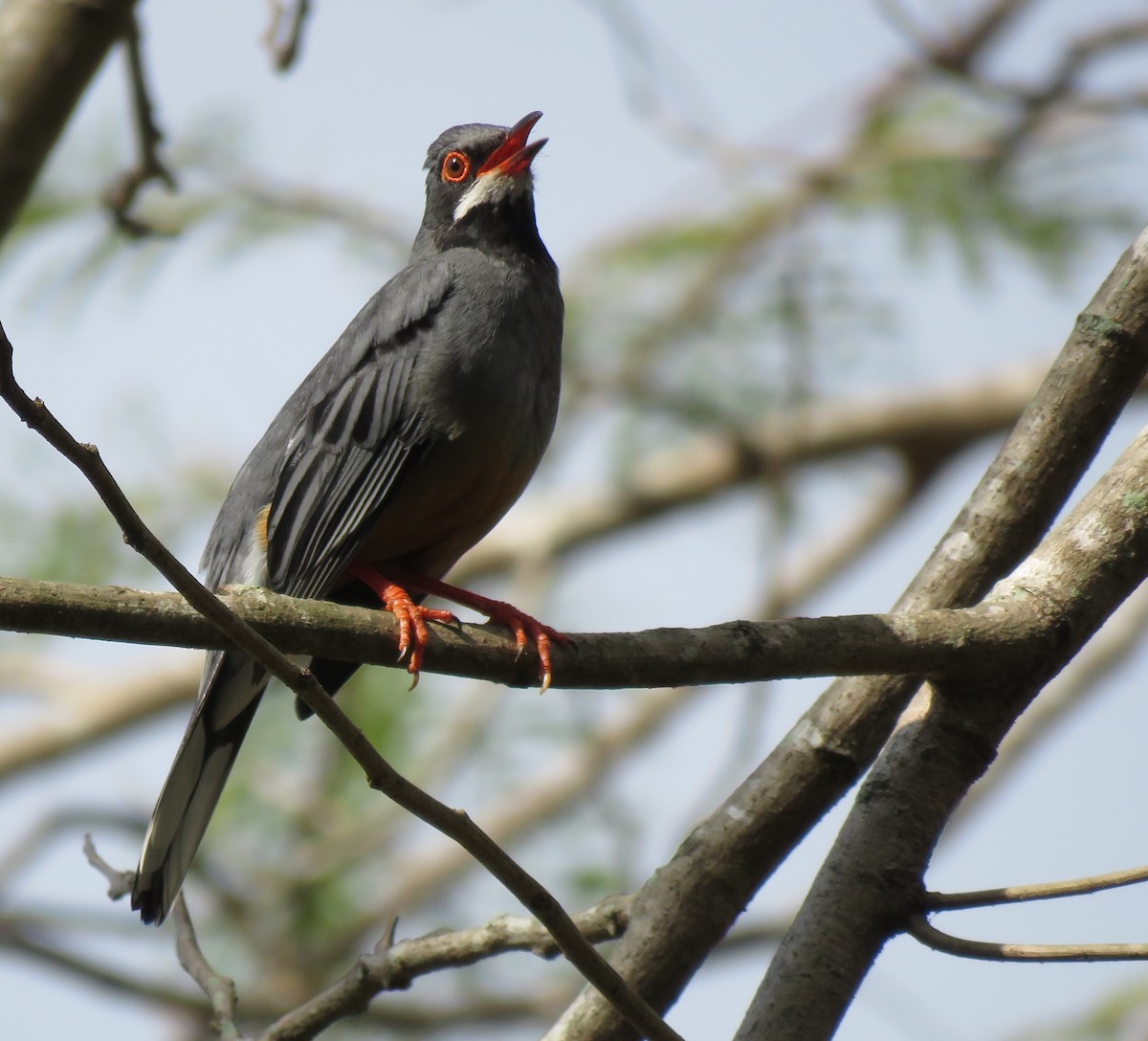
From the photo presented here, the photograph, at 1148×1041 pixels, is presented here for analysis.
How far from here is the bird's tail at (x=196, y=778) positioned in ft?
14.8

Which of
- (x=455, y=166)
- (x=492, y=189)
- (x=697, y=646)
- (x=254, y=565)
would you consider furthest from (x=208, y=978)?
(x=455, y=166)

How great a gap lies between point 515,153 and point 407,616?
3.05m

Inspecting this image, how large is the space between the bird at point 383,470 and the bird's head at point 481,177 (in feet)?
1.05

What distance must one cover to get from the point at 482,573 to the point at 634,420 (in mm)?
1486

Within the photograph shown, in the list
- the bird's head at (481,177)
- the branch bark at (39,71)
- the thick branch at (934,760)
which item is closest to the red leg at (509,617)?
the thick branch at (934,760)

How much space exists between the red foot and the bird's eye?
1.95 meters

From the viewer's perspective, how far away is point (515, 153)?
19.4 feet

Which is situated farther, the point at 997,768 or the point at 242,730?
the point at 997,768

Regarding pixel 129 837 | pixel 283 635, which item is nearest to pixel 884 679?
pixel 283 635

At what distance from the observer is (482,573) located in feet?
31.2

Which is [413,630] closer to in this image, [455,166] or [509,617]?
[509,617]

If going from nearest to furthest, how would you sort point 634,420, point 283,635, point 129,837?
point 283,635 → point 129,837 → point 634,420

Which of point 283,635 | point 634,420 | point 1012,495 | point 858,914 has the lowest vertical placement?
point 858,914

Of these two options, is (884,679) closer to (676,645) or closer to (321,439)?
(676,645)
